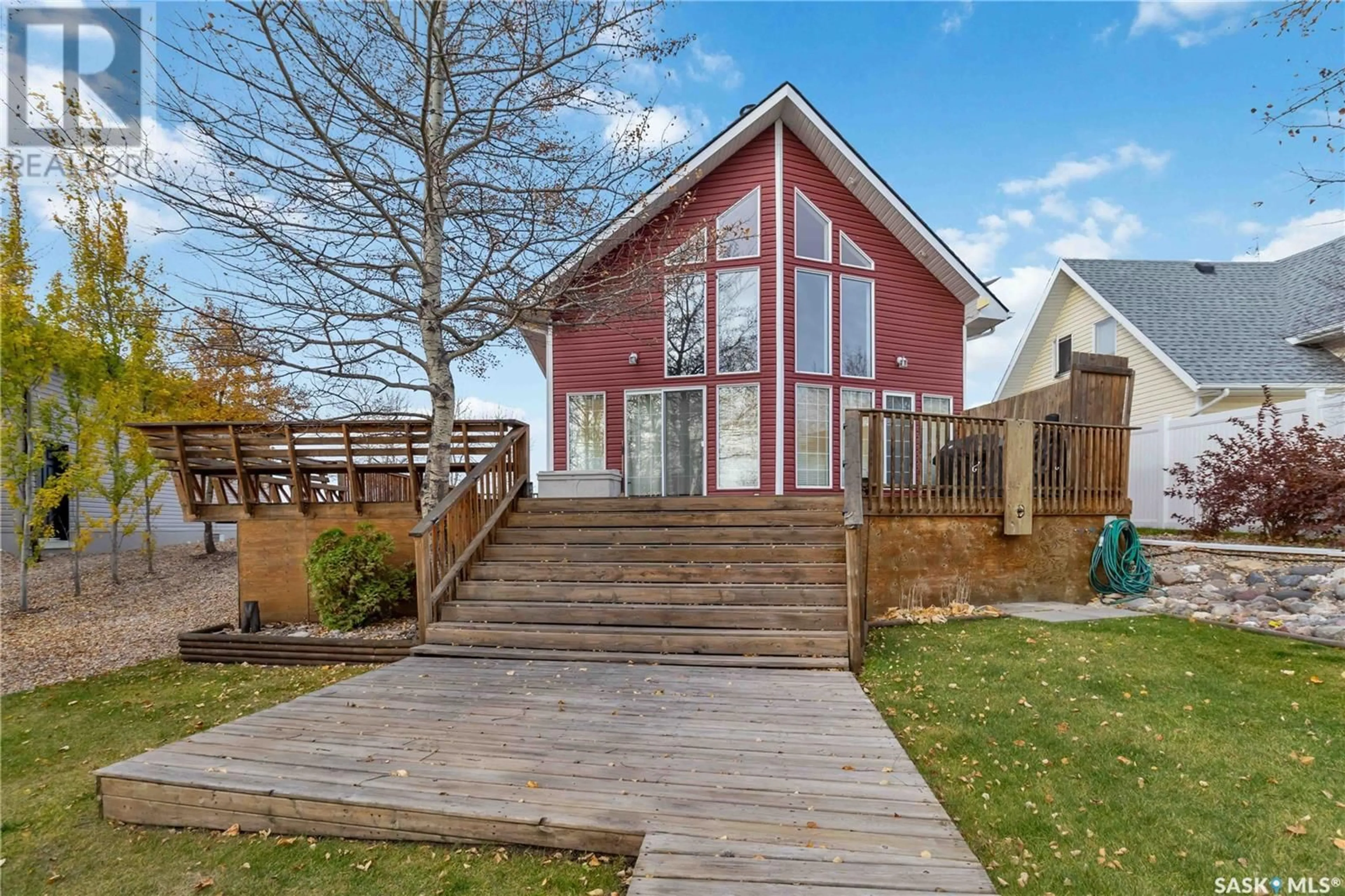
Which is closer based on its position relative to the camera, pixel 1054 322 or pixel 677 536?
pixel 677 536

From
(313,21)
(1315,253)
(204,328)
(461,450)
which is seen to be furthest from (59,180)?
(1315,253)

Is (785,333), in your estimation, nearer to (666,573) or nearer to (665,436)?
(665,436)

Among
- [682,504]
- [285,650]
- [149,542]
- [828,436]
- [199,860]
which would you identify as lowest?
[285,650]

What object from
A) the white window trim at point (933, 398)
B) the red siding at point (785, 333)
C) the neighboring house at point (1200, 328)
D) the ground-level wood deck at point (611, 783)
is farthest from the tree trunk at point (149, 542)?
the neighboring house at point (1200, 328)

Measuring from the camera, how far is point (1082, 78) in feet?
34.6

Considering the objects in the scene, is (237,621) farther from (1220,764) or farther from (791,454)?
(1220,764)

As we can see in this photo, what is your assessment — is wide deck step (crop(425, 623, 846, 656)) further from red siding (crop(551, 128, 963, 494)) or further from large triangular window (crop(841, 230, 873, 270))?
large triangular window (crop(841, 230, 873, 270))

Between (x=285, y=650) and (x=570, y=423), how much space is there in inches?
216

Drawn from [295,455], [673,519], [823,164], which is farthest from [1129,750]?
[823,164]

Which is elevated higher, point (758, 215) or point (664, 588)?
point (758, 215)

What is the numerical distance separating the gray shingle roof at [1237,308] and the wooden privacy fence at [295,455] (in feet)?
44.4

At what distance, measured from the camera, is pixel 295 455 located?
7062mm

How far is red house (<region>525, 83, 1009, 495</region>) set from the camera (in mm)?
9617

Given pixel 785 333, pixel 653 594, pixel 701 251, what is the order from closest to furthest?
pixel 653 594
pixel 701 251
pixel 785 333
